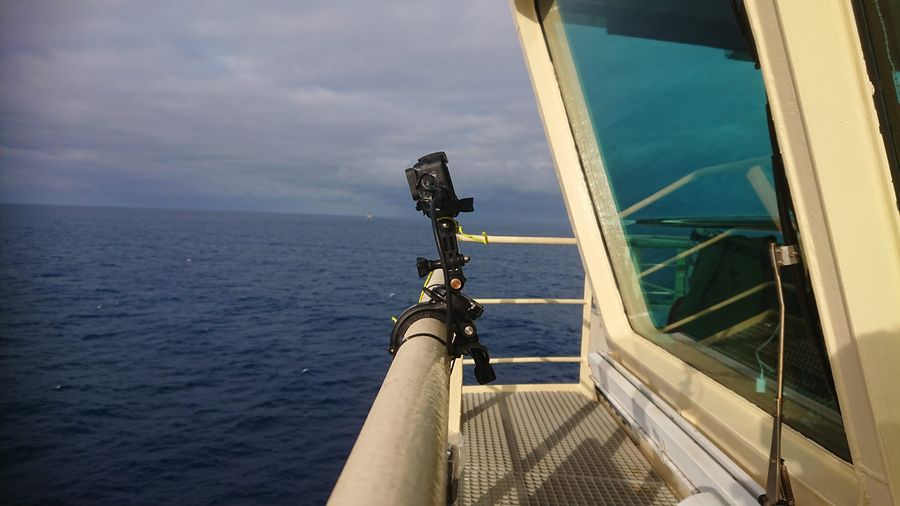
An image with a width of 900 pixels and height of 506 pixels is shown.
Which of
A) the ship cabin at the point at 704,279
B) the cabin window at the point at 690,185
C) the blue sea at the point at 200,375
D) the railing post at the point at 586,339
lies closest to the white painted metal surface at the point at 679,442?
the ship cabin at the point at 704,279

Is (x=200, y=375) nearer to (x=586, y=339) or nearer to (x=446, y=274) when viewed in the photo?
(x=586, y=339)

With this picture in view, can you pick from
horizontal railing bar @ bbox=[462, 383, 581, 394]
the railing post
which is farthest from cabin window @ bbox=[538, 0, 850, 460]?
horizontal railing bar @ bbox=[462, 383, 581, 394]

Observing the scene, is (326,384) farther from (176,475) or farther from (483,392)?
(483,392)

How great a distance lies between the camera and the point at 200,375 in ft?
64.1

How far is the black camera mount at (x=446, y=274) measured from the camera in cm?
141

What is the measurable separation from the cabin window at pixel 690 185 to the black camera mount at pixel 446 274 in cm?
101

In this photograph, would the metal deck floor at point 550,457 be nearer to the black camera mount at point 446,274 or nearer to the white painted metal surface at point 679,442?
the white painted metal surface at point 679,442

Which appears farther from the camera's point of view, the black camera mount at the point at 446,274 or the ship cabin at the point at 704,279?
the black camera mount at the point at 446,274

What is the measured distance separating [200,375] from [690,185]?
21.0 m

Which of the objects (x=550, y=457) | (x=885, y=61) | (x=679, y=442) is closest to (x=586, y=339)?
(x=550, y=457)

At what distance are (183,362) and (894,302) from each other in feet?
78.6

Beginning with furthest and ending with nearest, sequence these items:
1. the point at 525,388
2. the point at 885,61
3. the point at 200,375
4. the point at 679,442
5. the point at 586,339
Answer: the point at 200,375 < the point at 525,388 < the point at 586,339 < the point at 679,442 < the point at 885,61

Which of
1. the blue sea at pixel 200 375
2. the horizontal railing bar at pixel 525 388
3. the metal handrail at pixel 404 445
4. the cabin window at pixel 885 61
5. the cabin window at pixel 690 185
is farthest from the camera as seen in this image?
the blue sea at pixel 200 375

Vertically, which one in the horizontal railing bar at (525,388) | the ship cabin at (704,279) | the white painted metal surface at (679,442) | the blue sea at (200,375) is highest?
the ship cabin at (704,279)
